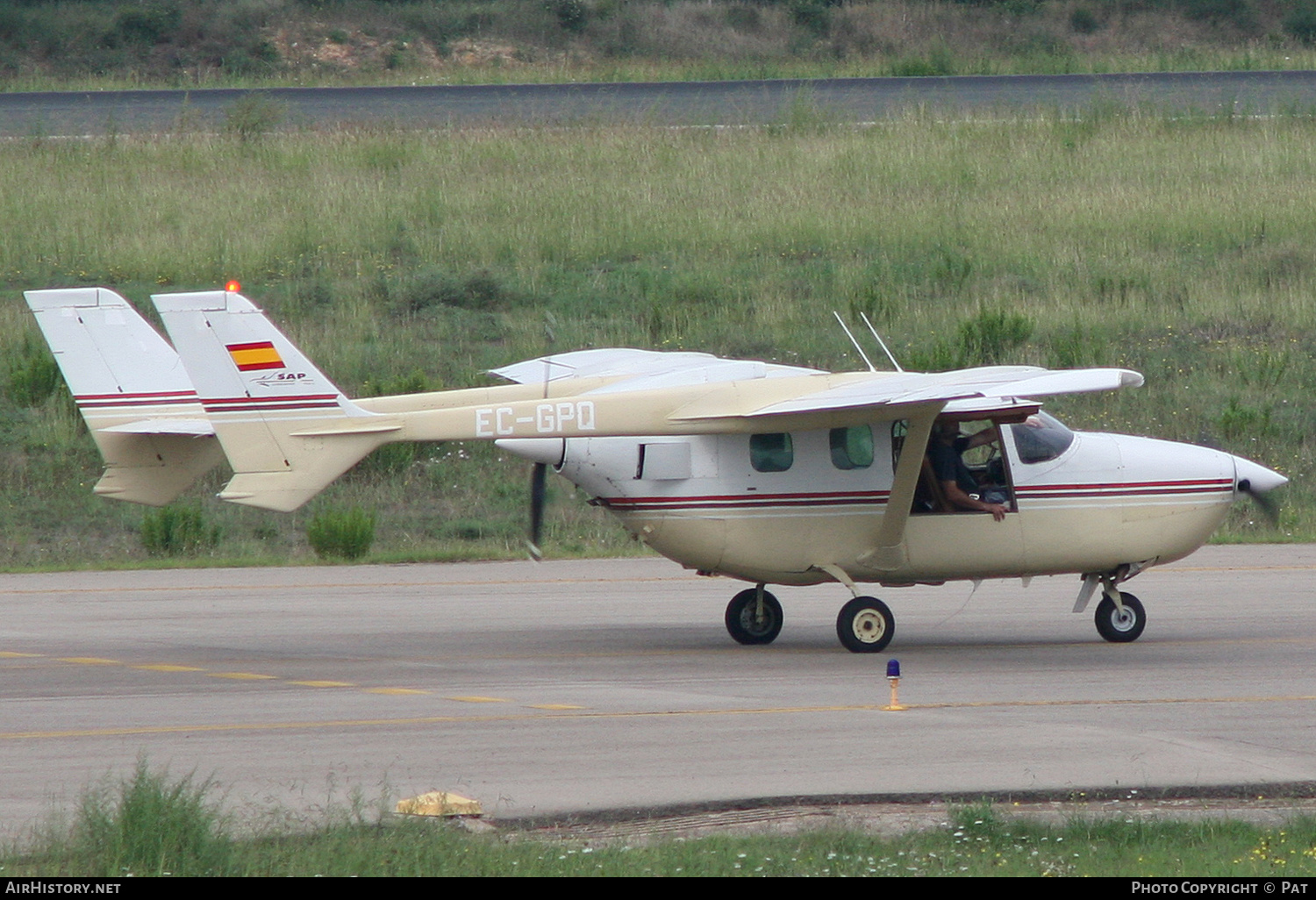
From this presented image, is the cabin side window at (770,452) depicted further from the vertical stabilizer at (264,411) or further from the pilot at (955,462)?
the vertical stabilizer at (264,411)

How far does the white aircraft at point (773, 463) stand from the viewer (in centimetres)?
1241

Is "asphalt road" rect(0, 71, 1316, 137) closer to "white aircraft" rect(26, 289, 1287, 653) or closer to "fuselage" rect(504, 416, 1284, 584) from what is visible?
"white aircraft" rect(26, 289, 1287, 653)

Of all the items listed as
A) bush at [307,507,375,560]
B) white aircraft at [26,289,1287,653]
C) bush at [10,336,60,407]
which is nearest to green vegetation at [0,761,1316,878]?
white aircraft at [26,289,1287,653]

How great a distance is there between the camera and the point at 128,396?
14734 mm

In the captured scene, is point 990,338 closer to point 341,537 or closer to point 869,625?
point 341,537

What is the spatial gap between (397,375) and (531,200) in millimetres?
7366

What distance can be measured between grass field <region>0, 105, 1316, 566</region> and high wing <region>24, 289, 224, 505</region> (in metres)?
7.06

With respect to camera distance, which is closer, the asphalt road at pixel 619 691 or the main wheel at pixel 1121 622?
the asphalt road at pixel 619 691

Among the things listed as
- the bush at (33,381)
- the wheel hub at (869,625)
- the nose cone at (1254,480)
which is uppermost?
the bush at (33,381)

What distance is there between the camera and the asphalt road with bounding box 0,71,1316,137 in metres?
36.2

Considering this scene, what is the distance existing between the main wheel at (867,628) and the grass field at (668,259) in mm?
8692

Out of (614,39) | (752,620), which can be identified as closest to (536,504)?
(752,620)

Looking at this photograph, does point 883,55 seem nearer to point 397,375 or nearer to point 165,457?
point 397,375

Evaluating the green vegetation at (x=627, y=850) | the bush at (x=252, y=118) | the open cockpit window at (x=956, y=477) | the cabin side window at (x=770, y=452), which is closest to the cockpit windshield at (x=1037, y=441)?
the open cockpit window at (x=956, y=477)
